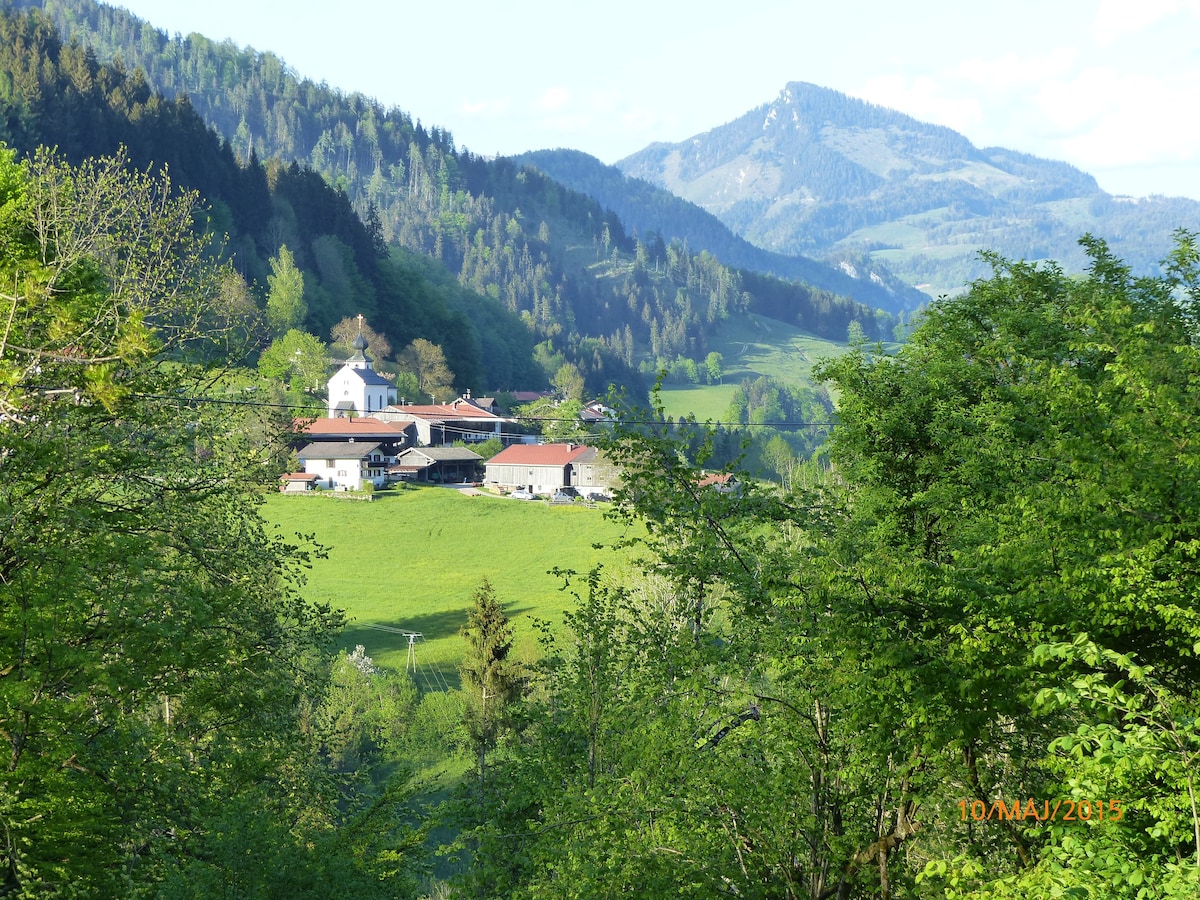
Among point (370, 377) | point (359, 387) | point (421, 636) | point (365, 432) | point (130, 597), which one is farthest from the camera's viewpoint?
point (370, 377)

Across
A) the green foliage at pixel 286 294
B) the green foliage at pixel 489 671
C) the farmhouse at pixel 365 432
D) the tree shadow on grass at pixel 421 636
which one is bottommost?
the tree shadow on grass at pixel 421 636

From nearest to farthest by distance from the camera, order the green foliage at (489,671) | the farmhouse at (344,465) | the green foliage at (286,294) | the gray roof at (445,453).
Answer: the green foliage at (489,671), the farmhouse at (344,465), the gray roof at (445,453), the green foliage at (286,294)

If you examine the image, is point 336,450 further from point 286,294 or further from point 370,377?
point 286,294

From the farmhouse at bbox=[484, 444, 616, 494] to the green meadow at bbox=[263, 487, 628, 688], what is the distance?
38.2 feet

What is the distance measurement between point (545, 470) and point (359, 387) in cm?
2706

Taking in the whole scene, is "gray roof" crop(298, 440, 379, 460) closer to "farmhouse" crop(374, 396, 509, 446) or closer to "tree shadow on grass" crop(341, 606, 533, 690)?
"farmhouse" crop(374, 396, 509, 446)

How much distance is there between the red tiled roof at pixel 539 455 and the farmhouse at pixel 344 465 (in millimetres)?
12509

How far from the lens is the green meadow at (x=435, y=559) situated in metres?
56.6

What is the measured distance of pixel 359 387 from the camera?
117 meters

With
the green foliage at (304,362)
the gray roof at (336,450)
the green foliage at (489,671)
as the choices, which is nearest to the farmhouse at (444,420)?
the green foliage at (304,362)

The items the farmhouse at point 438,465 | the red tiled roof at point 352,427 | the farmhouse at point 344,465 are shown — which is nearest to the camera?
the farmhouse at point 344,465

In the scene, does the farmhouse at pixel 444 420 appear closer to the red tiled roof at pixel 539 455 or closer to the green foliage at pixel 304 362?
the red tiled roof at pixel 539 455

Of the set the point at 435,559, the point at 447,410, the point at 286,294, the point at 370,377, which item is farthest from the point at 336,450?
the point at 286,294

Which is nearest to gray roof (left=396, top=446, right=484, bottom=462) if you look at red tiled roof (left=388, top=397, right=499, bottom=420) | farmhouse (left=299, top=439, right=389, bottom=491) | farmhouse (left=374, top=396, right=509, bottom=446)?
farmhouse (left=374, top=396, right=509, bottom=446)
